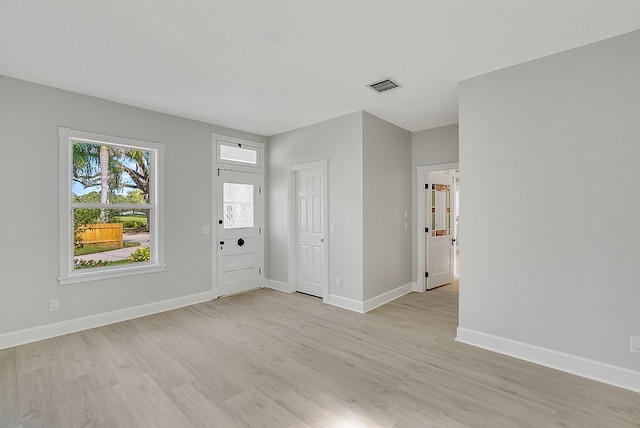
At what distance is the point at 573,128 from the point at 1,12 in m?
4.65

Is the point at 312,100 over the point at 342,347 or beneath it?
over

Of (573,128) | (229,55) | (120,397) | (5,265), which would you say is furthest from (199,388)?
(573,128)

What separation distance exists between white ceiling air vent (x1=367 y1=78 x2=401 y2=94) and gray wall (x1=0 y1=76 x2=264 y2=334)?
3.00m

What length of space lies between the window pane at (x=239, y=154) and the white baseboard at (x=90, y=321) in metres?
2.30

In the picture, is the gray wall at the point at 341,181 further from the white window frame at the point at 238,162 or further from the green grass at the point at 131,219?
the green grass at the point at 131,219

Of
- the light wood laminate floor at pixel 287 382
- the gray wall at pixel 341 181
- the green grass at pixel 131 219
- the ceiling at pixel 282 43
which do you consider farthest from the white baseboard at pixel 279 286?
the ceiling at pixel 282 43

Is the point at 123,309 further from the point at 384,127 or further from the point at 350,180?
the point at 384,127

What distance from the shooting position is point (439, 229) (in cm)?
570

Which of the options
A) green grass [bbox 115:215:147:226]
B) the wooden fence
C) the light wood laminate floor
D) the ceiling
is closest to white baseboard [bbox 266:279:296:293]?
the light wood laminate floor

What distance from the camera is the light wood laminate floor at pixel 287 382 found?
2.11 m

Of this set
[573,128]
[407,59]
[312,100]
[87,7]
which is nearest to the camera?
[87,7]

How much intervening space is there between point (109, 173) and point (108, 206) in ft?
1.53

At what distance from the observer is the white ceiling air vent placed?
3.39 meters

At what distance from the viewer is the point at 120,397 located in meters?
2.35
